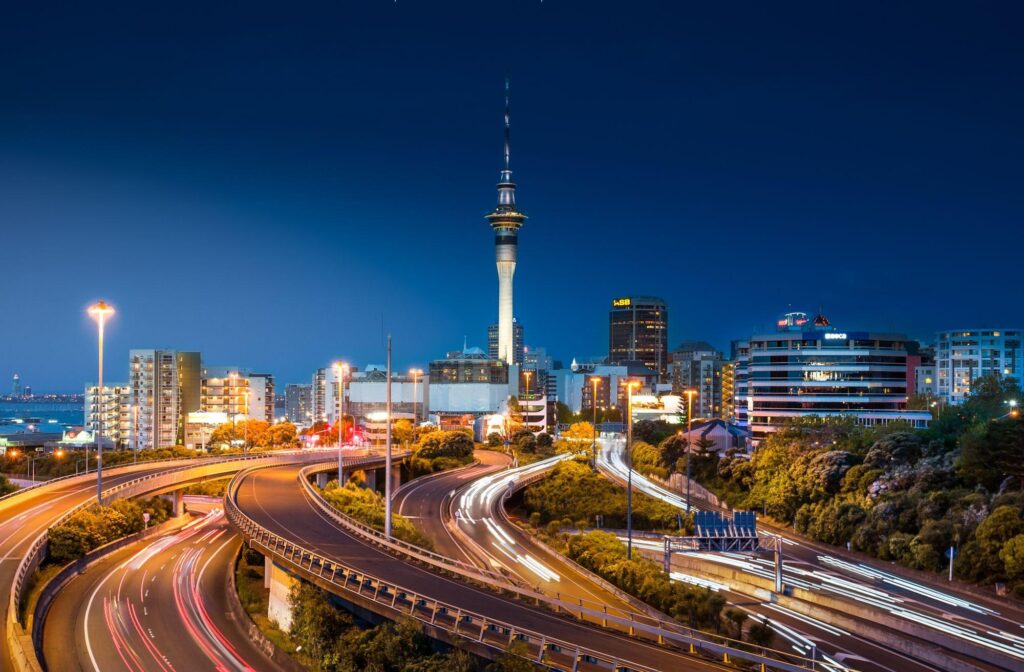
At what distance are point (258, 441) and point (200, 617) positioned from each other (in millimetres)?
67861

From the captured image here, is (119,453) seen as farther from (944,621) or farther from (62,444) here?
(62,444)

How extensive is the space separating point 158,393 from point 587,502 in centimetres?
11745

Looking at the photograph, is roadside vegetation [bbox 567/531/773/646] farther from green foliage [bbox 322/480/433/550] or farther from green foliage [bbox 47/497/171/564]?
green foliage [bbox 47/497/171/564]

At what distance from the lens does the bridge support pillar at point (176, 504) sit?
202 ft

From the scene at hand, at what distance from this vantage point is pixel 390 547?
3431 cm

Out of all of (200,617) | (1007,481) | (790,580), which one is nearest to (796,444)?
(1007,481)

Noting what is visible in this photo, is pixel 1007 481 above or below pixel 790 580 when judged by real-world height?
above

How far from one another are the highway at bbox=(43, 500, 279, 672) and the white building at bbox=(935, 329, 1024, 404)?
144577mm

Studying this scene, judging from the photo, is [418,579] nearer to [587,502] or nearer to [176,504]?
[587,502]

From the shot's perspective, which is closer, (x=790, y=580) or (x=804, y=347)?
(x=790, y=580)

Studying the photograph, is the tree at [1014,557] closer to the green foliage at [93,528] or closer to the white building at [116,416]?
the green foliage at [93,528]

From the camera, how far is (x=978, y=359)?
160 m

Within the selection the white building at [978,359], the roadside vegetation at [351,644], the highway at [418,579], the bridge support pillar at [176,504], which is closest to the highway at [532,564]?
the highway at [418,579]

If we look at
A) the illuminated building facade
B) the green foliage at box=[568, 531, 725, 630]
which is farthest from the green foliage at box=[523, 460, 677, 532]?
the illuminated building facade
